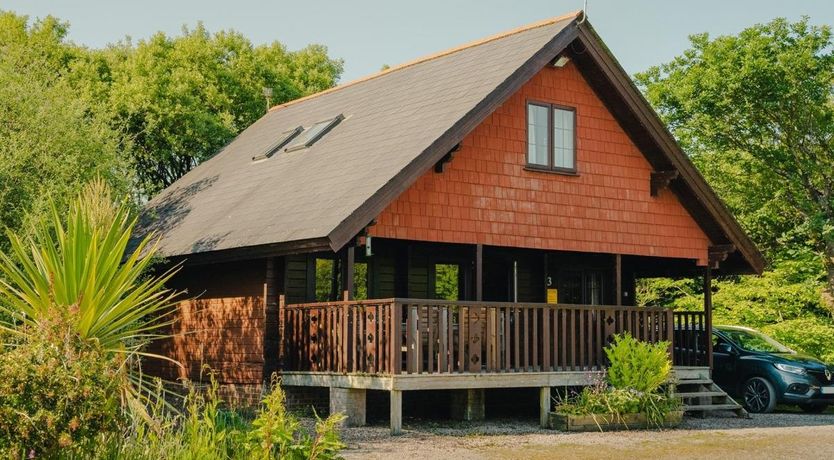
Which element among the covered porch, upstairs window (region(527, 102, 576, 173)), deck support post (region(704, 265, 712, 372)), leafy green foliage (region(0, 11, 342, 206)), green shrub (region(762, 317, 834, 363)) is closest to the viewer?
the covered porch

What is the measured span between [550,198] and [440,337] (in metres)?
4.43

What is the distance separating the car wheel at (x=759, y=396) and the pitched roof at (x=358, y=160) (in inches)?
97.4

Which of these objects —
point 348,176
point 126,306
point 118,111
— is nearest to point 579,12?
point 348,176

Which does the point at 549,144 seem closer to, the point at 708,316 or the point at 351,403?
the point at 708,316

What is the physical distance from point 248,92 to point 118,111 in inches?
208

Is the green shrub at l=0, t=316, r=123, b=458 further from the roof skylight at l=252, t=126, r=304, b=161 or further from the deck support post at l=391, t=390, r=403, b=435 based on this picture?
the roof skylight at l=252, t=126, r=304, b=161

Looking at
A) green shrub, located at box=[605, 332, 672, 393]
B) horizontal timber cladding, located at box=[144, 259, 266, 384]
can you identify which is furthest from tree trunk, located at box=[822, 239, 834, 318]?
horizontal timber cladding, located at box=[144, 259, 266, 384]

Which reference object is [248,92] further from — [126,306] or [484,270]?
[126,306]

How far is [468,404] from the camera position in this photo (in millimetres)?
19094

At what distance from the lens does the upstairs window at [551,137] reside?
20.2 meters

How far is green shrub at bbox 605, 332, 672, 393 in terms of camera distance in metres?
18.2

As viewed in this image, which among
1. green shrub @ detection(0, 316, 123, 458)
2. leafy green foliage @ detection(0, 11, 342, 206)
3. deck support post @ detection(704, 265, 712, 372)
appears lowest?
green shrub @ detection(0, 316, 123, 458)

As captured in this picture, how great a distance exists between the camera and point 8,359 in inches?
362

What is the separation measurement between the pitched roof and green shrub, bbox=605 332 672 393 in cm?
443
